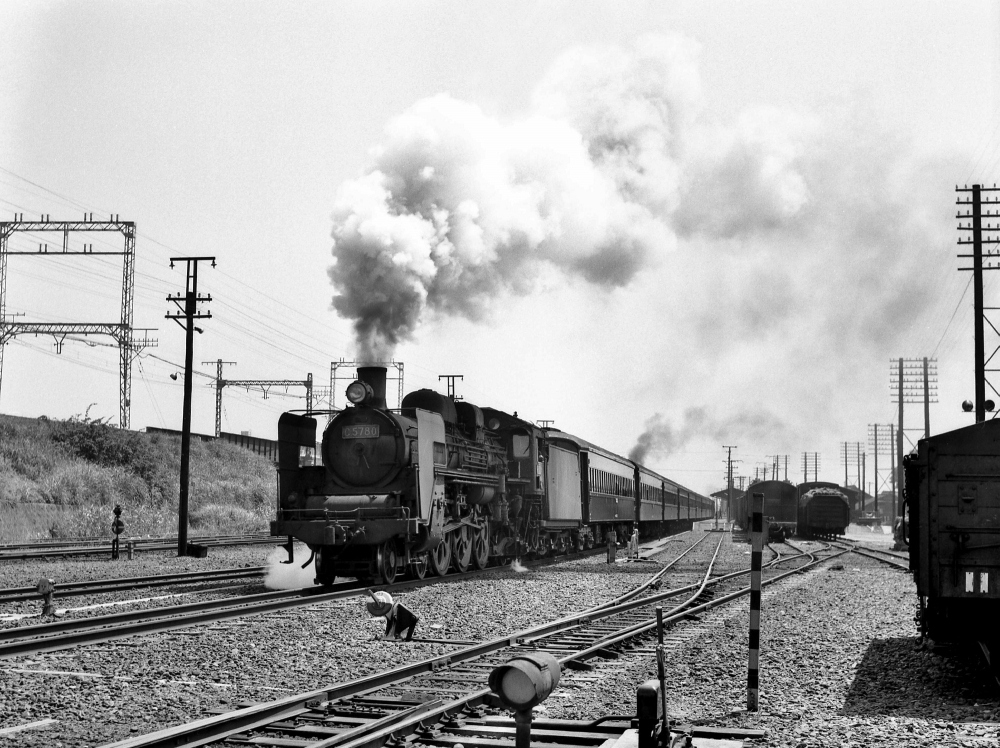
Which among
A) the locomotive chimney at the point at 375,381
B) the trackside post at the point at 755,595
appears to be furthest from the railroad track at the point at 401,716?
the locomotive chimney at the point at 375,381

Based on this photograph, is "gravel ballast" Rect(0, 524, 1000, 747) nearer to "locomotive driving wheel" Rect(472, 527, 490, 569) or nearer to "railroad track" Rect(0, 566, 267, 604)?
"railroad track" Rect(0, 566, 267, 604)

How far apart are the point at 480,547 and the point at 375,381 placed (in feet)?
17.8

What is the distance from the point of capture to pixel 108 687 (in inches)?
310

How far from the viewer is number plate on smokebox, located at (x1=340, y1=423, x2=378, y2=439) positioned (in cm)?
1695

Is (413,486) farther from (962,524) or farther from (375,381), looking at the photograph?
(962,524)

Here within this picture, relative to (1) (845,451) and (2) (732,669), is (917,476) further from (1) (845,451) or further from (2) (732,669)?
(1) (845,451)

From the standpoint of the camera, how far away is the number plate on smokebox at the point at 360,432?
55.6 ft

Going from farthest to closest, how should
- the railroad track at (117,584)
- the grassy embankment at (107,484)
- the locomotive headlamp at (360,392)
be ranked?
the grassy embankment at (107,484) → the locomotive headlamp at (360,392) → the railroad track at (117,584)

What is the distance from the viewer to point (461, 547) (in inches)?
789

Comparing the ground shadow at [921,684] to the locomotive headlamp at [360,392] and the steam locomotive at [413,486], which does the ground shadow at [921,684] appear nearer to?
the steam locomotive at [413,486]

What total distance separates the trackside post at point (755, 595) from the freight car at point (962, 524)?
1.48 meters

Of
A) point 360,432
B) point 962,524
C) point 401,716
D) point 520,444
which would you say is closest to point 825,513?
point 520,444

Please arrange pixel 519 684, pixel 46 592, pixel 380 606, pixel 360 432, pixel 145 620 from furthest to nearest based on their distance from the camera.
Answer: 1. pixel 360 432
2. pixel 46 592
3. pixel 145 620
4. pixel 380 606
5. pixel 519 684

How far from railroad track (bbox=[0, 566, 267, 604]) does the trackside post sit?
1070 cm
